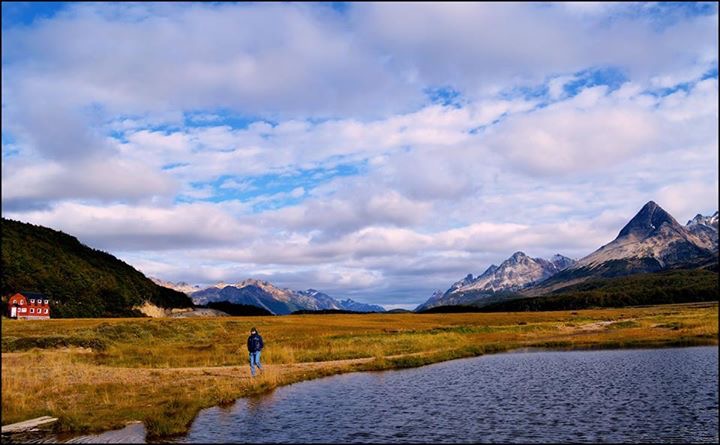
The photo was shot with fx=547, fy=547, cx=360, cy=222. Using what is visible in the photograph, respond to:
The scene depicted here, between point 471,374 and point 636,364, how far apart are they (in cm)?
1504

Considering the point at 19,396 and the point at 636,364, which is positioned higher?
the point at 19,396

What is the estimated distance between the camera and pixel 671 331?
3105 inches

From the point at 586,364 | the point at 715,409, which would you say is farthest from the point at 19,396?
the point at 586,364

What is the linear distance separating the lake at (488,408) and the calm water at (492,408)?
0.19 ft

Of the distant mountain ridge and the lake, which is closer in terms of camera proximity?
the lake

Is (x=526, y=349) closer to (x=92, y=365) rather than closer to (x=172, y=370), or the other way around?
(x=172, y=370)

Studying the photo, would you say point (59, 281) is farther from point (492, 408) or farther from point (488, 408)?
point (492, 408)

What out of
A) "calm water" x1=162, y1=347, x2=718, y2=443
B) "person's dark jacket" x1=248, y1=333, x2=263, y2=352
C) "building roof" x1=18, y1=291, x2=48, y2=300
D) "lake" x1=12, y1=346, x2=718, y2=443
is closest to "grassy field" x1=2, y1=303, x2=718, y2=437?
"person's dark jacket" x1=248, y1=333, x2=263, y2=352

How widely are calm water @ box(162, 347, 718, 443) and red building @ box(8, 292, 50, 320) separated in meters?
119

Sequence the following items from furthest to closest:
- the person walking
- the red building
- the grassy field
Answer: the red building → the person walking → the grassy field

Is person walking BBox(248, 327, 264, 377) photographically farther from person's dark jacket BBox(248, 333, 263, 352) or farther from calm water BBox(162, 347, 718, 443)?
calm water BBox(162, 347, 718, 443)

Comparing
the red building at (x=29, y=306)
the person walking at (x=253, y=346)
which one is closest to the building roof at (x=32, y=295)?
the red building at (x=29, y=306)

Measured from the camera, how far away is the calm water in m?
25.6

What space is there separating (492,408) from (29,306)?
142 metres
